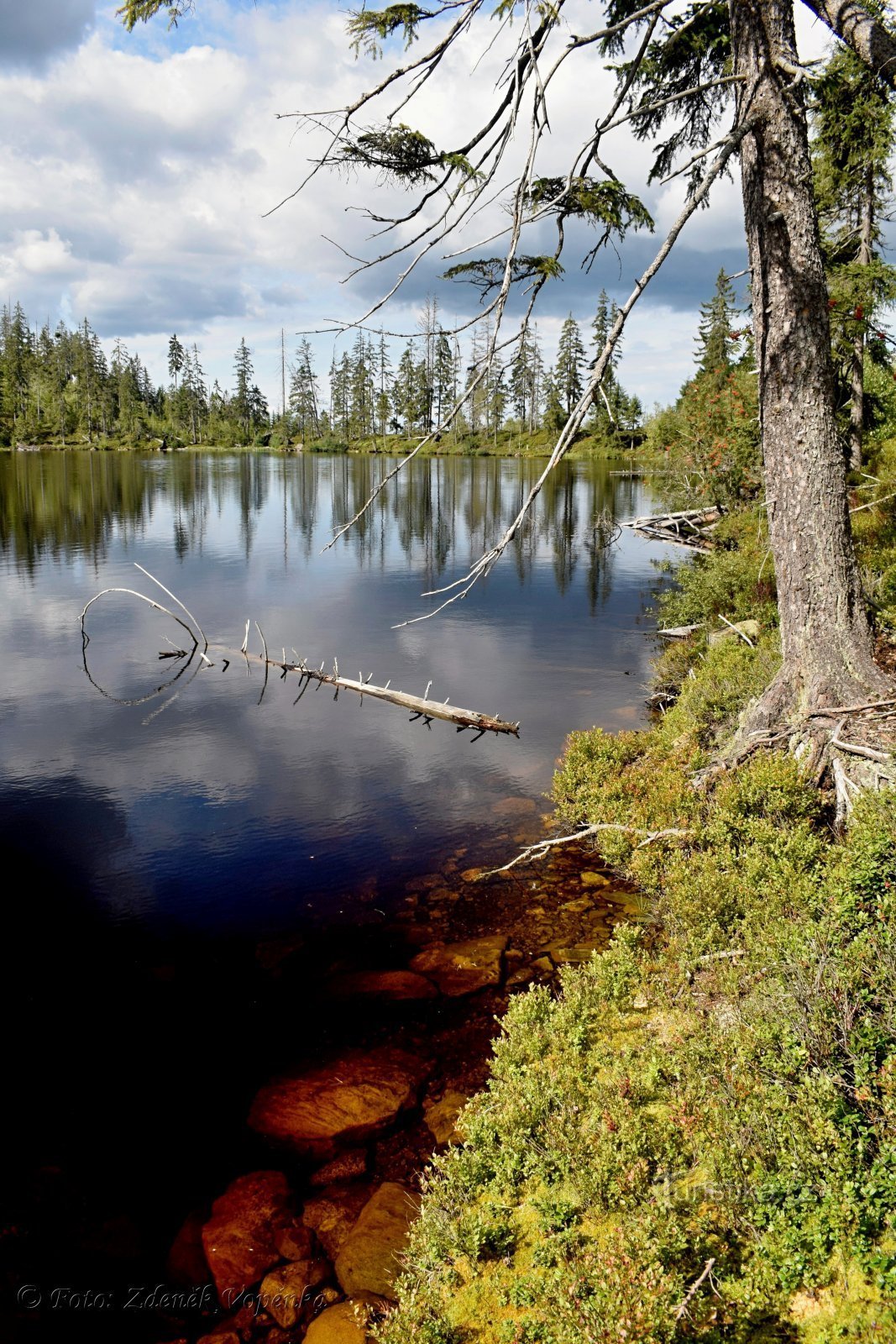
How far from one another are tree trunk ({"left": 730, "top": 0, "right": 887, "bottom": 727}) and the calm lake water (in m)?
5.35

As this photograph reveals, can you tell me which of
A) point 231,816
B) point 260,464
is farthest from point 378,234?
point 260,464

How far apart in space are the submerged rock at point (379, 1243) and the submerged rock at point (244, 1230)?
541 mm

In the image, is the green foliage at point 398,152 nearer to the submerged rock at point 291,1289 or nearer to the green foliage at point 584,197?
the green foliage at point 584,197

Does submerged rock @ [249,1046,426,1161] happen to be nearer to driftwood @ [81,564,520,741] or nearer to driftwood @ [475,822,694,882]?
driftwood @ [475,822,694,882]

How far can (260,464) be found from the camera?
9288cm

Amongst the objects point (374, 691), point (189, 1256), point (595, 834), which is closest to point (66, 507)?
point (374, 691)

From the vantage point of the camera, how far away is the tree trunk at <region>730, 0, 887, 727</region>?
7297mm

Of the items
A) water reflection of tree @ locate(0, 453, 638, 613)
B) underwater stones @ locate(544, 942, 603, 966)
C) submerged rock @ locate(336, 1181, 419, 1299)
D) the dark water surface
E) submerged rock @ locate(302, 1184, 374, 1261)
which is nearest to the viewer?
submerged rock @ locate(336, 1181, 419, 1299)

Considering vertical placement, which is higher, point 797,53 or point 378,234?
point 797,53

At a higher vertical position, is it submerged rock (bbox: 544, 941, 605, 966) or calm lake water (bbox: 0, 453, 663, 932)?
calm lake water (bbox: 0, 453, 663, 932)

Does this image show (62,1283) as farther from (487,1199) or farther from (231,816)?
(231,816)

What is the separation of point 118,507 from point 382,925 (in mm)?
45560

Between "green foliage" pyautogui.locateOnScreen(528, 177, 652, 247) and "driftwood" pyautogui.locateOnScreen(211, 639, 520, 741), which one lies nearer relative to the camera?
"green foliage" pyautogui.locateOnScreen(528, 177, 652, 247)

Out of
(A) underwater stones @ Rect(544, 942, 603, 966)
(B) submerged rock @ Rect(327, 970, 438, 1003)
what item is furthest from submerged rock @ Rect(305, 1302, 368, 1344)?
(A) underwater stones @ Rect(544, 942, 603, 966)
